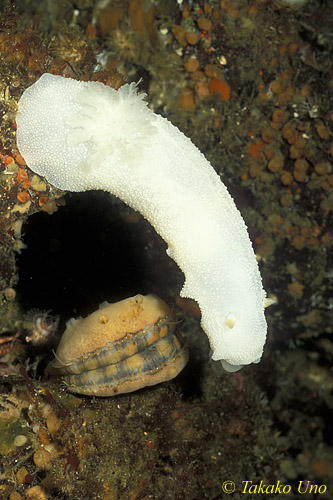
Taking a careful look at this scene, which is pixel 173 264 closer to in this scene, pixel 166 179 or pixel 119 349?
pixel 119 349

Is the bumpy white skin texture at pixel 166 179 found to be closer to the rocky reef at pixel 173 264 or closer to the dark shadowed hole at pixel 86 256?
the rocky reef at pixel 173 264

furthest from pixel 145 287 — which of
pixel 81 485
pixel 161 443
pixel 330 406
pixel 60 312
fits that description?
pixel 330 406

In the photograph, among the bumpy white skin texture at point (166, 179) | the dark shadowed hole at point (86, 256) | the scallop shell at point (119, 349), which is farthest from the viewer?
the dark shadowed hole at point (86, 256)

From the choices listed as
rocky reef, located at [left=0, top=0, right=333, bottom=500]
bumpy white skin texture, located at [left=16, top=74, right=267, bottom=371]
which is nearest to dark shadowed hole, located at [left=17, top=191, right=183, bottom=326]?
rocky reef, located at [left=0, top=0, right=333, bottom=500]

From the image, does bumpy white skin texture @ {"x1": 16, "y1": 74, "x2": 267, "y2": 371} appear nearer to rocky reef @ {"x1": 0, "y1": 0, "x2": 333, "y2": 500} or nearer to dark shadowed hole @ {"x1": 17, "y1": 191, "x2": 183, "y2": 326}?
rocky reef @ {"x1": 0, "y1": 0, "x2": 333, "y2": 500}

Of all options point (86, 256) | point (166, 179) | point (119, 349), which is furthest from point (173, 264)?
point (166, 179)

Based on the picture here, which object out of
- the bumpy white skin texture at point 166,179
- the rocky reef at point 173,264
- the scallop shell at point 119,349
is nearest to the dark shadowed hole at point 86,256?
the rocky reef at point 173,264
